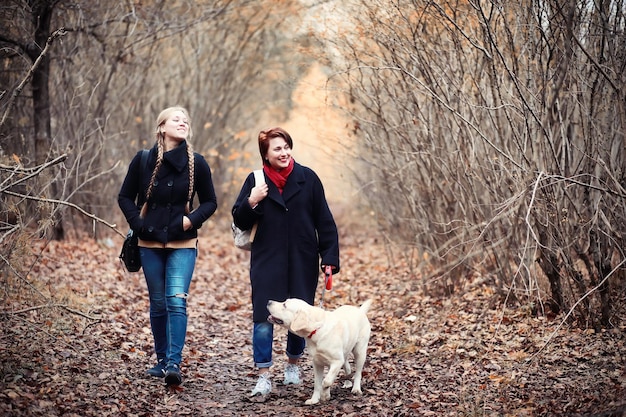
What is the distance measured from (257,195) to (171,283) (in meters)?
0.94

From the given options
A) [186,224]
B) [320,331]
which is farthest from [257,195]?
[320,331]

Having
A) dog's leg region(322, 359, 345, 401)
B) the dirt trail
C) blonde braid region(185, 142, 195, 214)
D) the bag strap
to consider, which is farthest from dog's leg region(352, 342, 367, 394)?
blonde braid region(185, 142, 195, 214)

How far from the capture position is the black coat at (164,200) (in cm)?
514

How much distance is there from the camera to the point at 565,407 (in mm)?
4414

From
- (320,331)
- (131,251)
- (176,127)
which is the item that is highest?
(176,127)

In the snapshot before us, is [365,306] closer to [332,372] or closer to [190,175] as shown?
[332,372]

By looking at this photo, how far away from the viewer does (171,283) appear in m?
5.18

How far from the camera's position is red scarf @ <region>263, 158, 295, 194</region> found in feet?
17.1

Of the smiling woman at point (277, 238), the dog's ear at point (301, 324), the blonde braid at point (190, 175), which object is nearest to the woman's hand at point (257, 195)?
the smiling woman at point (277, 238)

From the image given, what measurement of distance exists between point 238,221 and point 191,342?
7.93 feet

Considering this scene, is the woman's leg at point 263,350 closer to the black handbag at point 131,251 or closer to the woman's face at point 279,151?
the black handbag at point 131,251

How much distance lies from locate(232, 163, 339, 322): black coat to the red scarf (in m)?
0.03

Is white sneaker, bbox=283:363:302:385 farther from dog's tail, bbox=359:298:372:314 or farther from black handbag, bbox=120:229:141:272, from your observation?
black handbag, bbox=120:229:141:272

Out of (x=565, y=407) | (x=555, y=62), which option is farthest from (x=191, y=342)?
(x=555, y=62)
